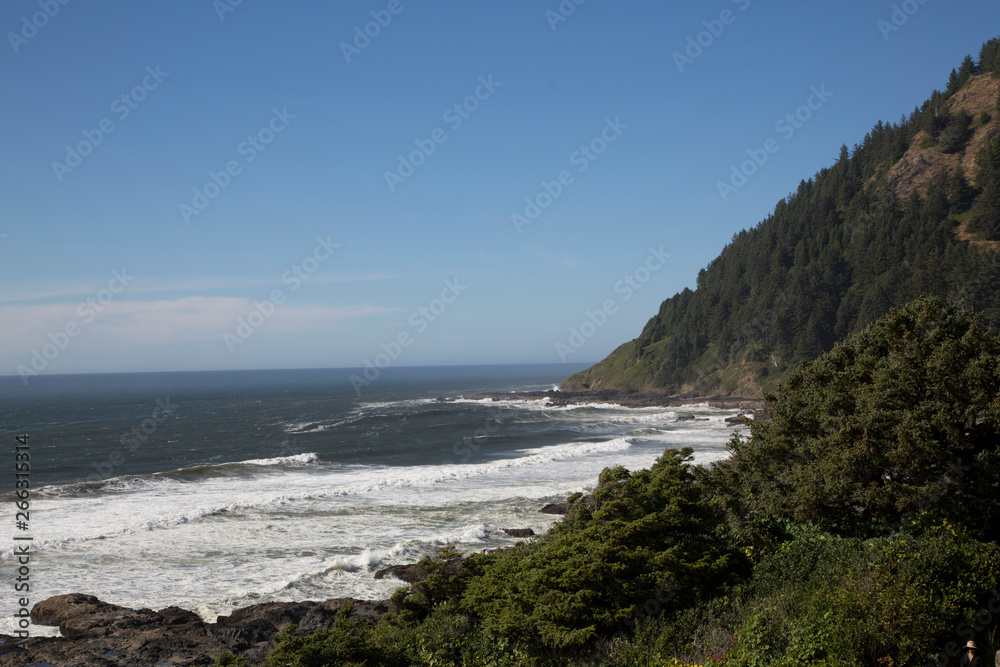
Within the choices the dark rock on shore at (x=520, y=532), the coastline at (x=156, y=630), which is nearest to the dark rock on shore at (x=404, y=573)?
the coastline at (x=156, y=630)

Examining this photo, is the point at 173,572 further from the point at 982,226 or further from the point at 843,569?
the point at 982,226

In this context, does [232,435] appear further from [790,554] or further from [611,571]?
[790,554]

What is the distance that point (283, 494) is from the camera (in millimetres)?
28953

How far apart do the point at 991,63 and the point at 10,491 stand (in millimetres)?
122918

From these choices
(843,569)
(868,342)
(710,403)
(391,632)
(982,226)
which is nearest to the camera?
(843,569)

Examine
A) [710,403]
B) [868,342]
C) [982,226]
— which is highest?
[982,226]

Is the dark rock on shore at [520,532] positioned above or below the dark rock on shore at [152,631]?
below

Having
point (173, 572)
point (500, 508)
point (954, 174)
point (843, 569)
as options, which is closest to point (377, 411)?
point (500, 508)

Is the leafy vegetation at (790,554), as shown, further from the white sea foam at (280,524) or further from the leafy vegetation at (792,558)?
the white sea foam at (280,524)

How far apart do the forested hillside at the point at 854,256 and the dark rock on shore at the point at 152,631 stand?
60288 millimetres

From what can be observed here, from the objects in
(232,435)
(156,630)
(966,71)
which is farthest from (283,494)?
(966,71)

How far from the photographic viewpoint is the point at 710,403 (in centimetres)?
7656

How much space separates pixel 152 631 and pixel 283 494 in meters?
15.9

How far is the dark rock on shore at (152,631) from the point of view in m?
11.9
